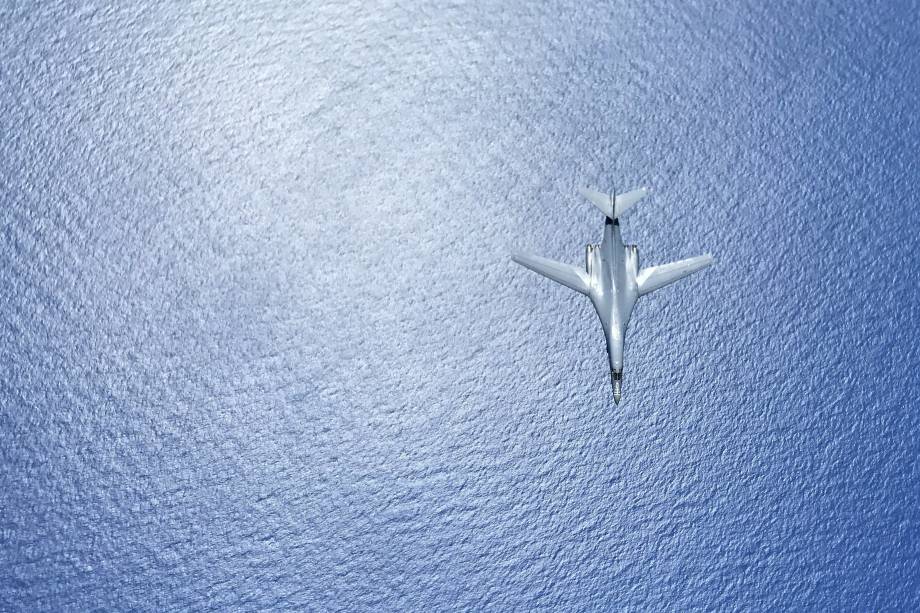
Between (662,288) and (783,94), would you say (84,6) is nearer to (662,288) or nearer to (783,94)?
(662,288)

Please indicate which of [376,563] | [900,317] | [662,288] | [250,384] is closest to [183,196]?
[250,384]

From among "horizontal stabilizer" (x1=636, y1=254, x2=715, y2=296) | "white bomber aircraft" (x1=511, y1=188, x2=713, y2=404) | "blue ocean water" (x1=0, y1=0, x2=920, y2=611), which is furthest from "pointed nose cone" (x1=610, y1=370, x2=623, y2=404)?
"horizontal stabilizer" (x1=636, y1=254, x2=715, y2=296)

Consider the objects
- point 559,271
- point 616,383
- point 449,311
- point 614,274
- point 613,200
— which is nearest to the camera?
point 613,200

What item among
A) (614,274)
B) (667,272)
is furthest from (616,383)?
(667,272)

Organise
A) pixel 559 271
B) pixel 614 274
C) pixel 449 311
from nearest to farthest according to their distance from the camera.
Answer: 1. pixel 614 274
2. pixel 559 271
3. pixel 449 311

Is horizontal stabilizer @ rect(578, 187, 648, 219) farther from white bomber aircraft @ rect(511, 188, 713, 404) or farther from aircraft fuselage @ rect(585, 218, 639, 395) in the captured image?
aircraft fuselage @ rect(585, 218, 639, 395)

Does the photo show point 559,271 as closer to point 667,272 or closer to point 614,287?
point 614,287
